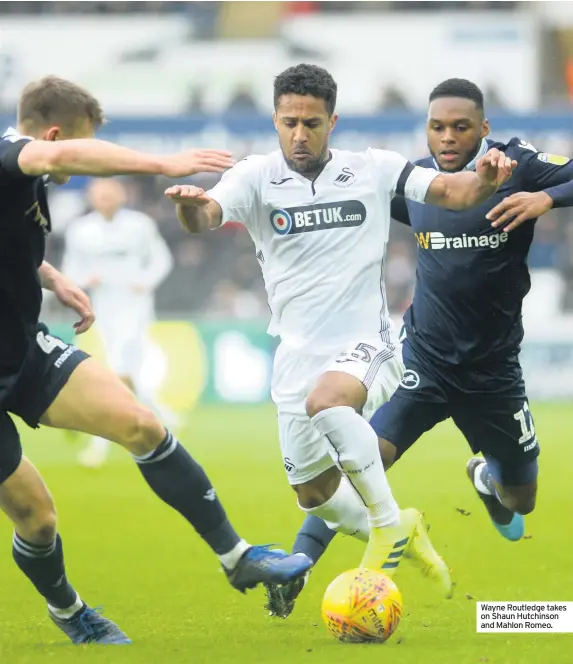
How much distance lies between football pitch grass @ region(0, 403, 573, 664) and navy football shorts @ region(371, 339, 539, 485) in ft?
1.49

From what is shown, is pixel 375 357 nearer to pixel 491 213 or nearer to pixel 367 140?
pixel 491 213

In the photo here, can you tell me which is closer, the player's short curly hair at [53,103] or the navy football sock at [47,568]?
the player's short curly hair at [53,103]

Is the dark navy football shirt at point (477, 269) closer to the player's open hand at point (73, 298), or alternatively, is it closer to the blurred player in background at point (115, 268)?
the player's open hand at point (73, 298)

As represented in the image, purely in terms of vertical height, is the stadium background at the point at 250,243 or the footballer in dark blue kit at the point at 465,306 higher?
the footballer in dark blue kit at the point at 465,306

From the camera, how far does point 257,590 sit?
7395 millimetres

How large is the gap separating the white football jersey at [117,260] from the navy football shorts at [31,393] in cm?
790

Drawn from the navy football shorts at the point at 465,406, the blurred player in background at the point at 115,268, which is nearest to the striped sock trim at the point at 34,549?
the navy football shorts at the point at 465,406

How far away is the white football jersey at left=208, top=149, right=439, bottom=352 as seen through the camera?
6.32 m

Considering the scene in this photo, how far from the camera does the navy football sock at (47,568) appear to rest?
5.84 meters

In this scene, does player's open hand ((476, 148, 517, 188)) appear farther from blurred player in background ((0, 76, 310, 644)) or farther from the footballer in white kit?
blurred player in background ((0, 76, 310, 644))

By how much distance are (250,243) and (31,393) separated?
17.4m

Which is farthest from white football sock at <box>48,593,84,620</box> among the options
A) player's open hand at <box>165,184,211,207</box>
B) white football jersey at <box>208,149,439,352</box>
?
player's open hand at <box>165,184,211,207</box>

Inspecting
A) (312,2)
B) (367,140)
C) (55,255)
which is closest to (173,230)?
(55,255)

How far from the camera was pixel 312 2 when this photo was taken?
28734 mm
